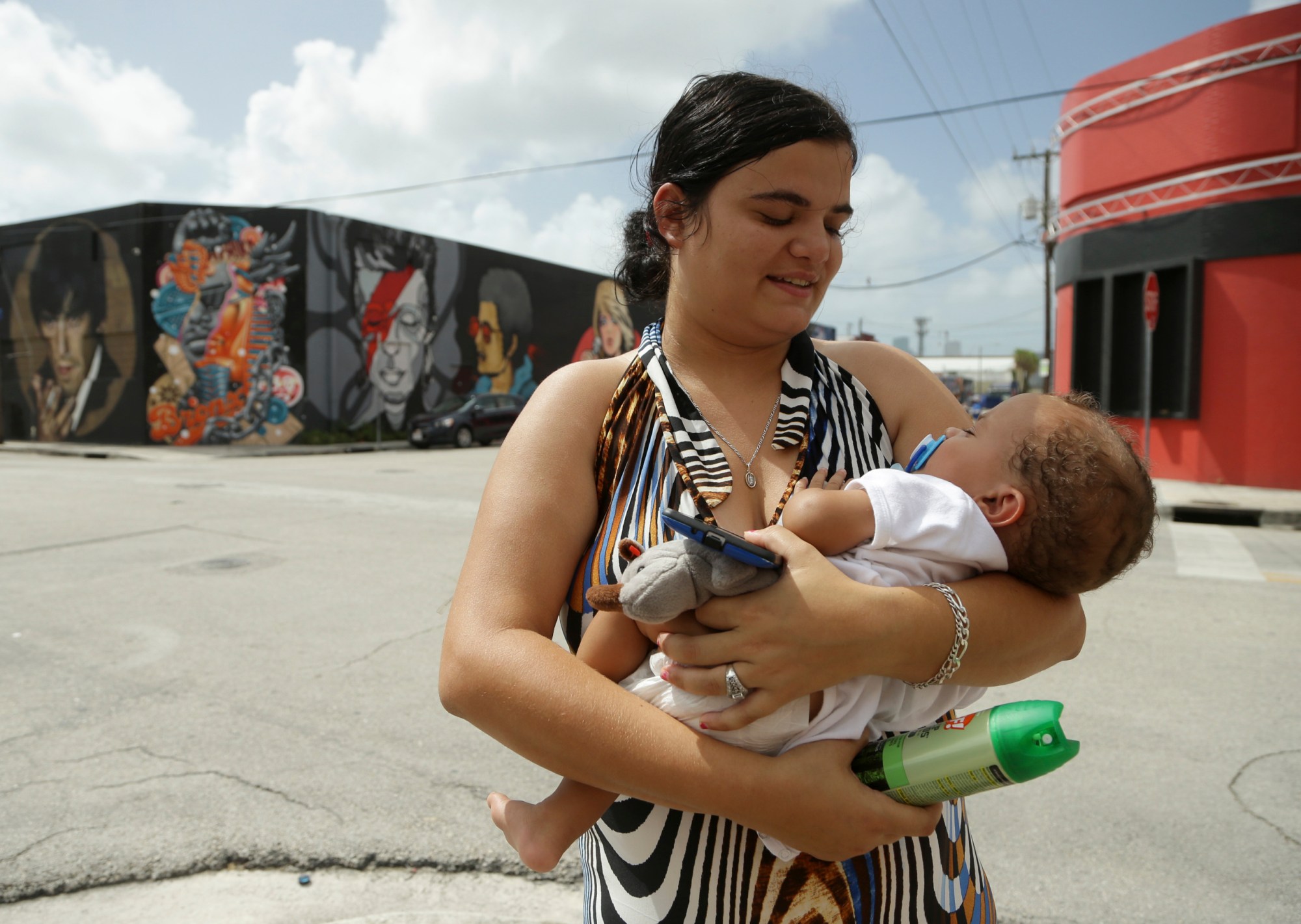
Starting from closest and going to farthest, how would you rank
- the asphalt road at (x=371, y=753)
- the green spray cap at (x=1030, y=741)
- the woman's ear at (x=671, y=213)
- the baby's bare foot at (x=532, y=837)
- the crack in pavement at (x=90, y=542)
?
the green spray cap at (x=1030, y=741), the baby's bare foot at (x=532, y=837), the woman's ear at (x=671, y=213), the asphalt road at (x=371, y=753), the crack in pavement at (x=90, y=542)

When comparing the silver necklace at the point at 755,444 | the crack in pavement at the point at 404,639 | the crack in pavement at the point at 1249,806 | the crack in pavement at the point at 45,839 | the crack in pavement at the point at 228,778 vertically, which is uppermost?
the silver necklace at the point at 755,444

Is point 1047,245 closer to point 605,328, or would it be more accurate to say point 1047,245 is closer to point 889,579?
point 605,328

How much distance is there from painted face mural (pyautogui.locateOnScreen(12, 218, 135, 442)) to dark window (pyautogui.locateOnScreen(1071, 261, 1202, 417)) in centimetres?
2109

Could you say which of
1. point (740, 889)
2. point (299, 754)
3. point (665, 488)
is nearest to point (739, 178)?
point (665, 488)

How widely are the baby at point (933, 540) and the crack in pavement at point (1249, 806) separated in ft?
8.17

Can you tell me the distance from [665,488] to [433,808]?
8.32ft

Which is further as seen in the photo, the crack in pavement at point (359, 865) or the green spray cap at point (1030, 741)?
the crack in pavement at point (359, 865)

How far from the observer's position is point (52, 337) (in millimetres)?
23984

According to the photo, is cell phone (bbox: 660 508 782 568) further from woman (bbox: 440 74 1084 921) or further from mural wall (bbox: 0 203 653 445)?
mural wall (bbox: 0 203 653 445)

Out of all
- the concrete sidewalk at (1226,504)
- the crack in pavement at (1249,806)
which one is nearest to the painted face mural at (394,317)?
the concrete sidewalk at (1226,504)

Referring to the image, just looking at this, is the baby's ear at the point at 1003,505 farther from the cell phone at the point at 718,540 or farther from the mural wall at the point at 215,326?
the mural wall at the point at 215,326

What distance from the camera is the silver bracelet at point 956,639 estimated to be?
1282 mm

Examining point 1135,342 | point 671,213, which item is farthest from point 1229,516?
point 671,213

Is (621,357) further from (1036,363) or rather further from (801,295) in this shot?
(1036,363)
